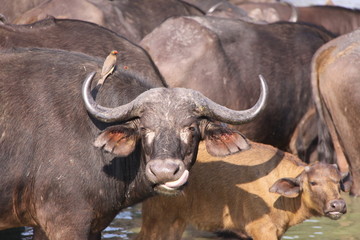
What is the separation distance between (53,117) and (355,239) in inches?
144

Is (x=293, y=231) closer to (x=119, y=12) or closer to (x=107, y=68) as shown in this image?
(x=107, y=68)

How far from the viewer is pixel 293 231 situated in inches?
352

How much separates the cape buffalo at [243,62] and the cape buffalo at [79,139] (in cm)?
363

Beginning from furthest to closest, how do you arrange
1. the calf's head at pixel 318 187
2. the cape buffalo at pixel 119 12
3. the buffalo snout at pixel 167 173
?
1. the cape buffalo at pixel 119 12
2. the calf's head at pixel 318 187
3. the buffalo snout at pixel 167 173

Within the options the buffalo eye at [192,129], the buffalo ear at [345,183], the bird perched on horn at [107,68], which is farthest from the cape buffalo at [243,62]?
the buffalo eye at [192,129]

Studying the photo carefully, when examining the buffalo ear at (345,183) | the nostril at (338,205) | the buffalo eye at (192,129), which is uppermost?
the buffalo eye at (192,129)

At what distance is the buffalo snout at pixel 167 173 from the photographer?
578 centimetres

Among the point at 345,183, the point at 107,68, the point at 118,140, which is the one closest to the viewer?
the point at 118,140

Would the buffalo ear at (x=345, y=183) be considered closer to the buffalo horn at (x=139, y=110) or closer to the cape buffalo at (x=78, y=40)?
the buffalo horn at (x=139, y=110)

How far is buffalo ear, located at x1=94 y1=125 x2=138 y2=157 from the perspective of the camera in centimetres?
615

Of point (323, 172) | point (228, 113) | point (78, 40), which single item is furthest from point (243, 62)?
point (228, 113)

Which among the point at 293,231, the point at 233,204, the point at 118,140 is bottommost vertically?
the point at 293,231

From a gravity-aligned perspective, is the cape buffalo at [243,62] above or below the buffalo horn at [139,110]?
below

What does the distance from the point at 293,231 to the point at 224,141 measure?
2.84m
